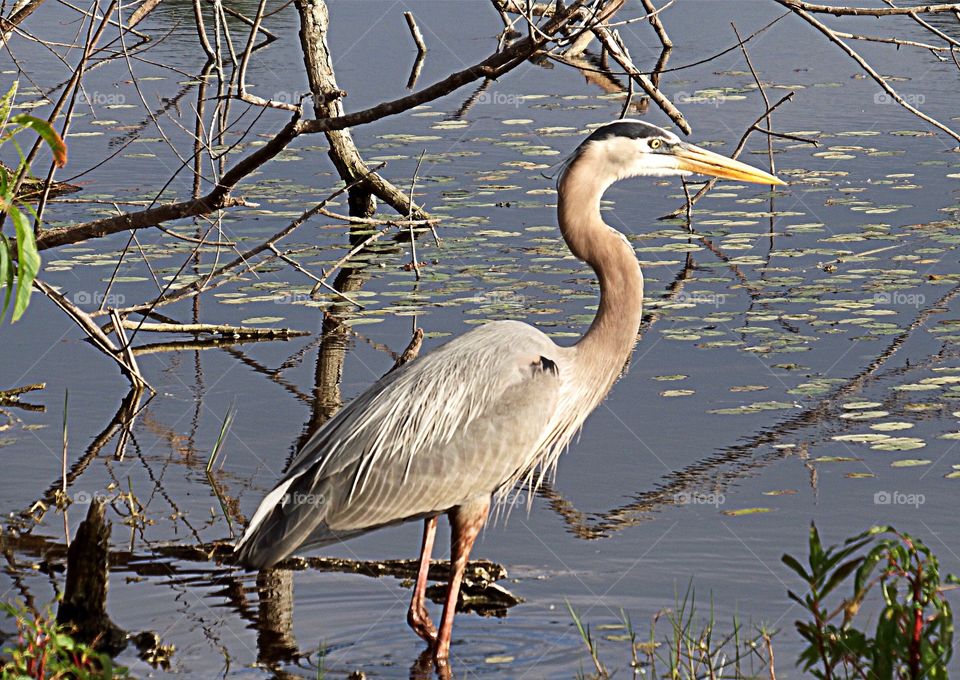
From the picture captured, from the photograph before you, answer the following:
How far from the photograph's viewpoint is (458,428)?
518cm

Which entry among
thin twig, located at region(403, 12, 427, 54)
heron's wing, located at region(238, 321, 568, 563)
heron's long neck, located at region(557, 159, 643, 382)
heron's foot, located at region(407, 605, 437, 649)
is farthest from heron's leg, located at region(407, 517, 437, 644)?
thin twig, located at region(403, 12, 427, 54)

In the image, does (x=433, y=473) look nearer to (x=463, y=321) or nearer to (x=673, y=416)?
(x=673, y=416)

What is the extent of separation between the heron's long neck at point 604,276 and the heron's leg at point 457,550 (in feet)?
2.30

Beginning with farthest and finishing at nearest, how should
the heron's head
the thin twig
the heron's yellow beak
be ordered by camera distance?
the thin twig, the heron's yellow beak, the heron's head

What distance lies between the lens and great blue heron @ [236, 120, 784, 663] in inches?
197

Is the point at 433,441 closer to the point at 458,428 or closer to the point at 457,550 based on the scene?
the point at 458,428

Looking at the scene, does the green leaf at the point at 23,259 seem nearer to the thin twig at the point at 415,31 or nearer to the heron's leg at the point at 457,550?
the heron's leg at the point at 457,550

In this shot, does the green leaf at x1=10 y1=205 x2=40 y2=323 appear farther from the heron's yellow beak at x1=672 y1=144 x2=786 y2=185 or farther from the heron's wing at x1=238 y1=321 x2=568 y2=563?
the heron's yellow beak at x1=672 y1=144 x2=786 y2=185

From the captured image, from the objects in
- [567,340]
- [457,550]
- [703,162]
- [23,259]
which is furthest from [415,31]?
[23,259]

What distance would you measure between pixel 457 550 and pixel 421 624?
31 cm

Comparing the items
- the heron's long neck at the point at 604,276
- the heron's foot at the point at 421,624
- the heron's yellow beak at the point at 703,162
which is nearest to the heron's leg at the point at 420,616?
the heron's foot at the point at 421,624

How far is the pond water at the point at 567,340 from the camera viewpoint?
514 centimetres

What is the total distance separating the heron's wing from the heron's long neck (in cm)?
20

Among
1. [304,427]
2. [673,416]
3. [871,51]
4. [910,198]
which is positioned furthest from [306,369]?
[871,51]
